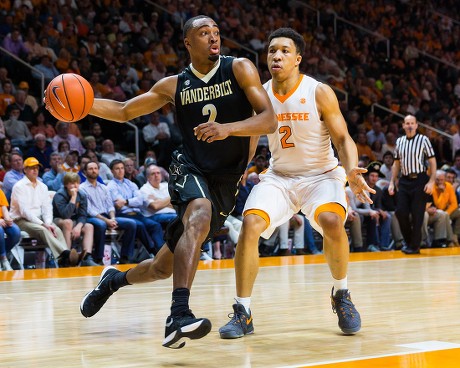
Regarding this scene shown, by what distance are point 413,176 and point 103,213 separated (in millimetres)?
4157

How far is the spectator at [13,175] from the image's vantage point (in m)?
10.6

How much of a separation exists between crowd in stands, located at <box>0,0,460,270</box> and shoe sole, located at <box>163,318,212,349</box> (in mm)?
6444

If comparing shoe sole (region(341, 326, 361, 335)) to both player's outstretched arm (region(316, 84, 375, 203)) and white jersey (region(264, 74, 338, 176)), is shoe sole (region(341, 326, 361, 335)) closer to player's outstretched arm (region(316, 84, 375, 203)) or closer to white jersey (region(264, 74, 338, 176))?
player's outstretched arm (region(316, 84, 375, 203))

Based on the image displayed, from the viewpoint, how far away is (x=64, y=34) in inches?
562

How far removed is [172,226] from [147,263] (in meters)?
0.52

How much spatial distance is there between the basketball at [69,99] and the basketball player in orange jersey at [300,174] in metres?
1.09

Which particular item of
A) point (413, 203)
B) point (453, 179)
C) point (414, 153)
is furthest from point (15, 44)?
point (453, 179)

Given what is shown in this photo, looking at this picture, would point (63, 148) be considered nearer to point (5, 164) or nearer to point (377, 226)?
point (5, 164)

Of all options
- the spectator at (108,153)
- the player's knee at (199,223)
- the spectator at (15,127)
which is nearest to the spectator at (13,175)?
the spectator at (15,127)

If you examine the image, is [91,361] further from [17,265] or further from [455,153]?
[455,153]

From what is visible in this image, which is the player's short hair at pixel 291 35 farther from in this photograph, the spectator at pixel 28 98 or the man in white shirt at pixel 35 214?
the spectator at pixel 28 98

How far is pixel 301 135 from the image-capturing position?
5.05m

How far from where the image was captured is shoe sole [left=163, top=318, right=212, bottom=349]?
3.75 m

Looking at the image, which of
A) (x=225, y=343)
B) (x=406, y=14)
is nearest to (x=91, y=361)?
(x=225, y=343)
